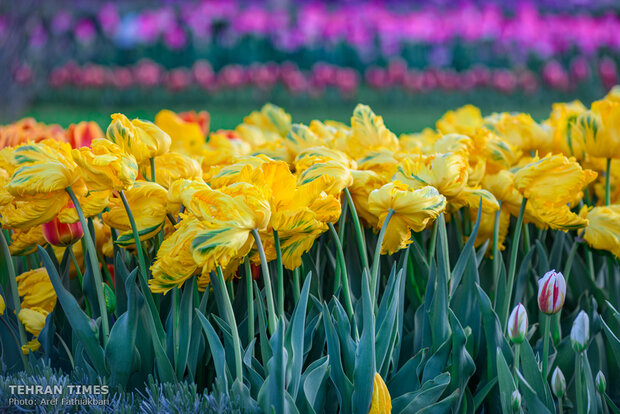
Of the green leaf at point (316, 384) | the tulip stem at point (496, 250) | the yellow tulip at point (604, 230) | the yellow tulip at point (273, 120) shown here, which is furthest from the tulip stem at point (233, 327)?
the yellow tulip at point (273, 120)

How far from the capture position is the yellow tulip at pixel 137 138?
4.86ft

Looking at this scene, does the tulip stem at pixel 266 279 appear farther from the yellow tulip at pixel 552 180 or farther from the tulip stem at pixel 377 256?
the yellow tulip at pixel 552 180

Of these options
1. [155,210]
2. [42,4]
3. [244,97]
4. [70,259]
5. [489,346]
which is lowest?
[244,97]

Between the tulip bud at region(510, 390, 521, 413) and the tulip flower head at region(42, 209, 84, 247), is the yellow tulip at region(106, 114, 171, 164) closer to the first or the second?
the tulip flower head at region(42, 209, 84, 247)

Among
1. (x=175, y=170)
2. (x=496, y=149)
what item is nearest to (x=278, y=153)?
(x=175, y=170)

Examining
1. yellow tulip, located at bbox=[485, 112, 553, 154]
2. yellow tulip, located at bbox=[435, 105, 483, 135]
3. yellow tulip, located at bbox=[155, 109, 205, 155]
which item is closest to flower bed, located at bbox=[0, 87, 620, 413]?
yellow tulip, located at bbox=[485, 112, 553, 154]

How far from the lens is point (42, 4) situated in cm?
673

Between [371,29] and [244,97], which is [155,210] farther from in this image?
[371,29]

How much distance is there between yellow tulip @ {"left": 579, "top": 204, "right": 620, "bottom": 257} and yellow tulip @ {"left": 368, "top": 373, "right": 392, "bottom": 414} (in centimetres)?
67

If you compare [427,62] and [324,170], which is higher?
[324,170]

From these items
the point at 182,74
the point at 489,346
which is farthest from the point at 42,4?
the point at 489,346

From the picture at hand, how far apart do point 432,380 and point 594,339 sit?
0.49 metres

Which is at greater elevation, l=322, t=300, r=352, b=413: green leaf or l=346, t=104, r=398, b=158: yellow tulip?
l=346, t=104, r=398, b=158: yellow tulip

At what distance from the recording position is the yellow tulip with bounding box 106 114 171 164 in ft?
4.86
